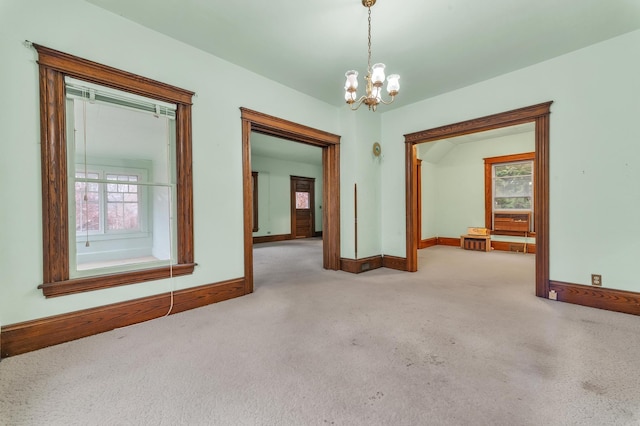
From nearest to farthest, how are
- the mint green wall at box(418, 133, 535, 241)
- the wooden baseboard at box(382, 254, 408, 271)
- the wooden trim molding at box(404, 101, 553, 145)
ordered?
1. the wooden trim molding at box(404, 101, 553, 145)
2. the wooden baseboard at box(382, 254, 408, 271)
3. the mint green wall at box(418, 133, 535, 241)

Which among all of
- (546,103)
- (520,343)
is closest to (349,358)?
(520,343)

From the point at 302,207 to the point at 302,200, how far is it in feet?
0.86

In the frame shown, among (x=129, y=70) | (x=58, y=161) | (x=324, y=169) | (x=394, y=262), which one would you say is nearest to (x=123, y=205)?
(x=58, y=161)

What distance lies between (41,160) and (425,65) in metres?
3.80

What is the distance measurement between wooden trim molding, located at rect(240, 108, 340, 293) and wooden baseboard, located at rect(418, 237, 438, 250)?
3.39 metres

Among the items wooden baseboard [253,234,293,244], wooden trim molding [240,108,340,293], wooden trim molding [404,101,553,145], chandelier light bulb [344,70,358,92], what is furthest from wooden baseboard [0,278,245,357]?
wooden baseboard [253,234,293,244]

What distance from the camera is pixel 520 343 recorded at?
6.66ft

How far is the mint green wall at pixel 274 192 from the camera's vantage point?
8.65 meters

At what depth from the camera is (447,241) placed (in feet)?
24.6

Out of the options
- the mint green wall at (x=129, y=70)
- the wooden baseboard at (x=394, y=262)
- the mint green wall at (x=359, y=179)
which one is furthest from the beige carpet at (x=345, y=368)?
the mint green wall at (x=359, y=179)

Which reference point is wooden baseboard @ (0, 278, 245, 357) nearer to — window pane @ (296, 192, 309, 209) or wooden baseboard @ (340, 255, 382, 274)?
wooden baseboard @ (340, 255, 382, 274)

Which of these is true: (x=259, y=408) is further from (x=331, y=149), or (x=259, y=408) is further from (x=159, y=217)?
(x=331, y=149)

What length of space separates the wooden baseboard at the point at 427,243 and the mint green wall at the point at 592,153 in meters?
3.95

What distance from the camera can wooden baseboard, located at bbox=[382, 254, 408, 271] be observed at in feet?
14.6
